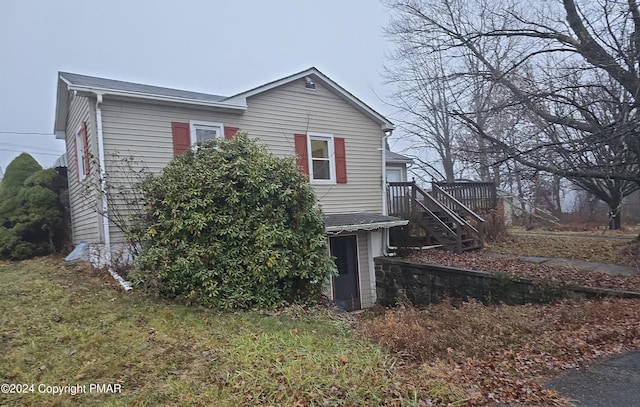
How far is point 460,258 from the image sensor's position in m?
9.75

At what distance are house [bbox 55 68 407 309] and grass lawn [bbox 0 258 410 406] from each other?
261cm

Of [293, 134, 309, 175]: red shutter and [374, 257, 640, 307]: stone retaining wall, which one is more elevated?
[293, 134, 309, 175]: red shutter

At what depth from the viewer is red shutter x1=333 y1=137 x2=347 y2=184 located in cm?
1070

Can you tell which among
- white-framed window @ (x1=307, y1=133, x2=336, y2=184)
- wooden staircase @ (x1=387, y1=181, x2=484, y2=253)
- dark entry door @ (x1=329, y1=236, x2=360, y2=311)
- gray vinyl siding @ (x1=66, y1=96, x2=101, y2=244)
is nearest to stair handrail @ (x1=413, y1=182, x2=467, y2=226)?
wooden staircase @ (x1=387, y1=181, x2=484, y2=253)

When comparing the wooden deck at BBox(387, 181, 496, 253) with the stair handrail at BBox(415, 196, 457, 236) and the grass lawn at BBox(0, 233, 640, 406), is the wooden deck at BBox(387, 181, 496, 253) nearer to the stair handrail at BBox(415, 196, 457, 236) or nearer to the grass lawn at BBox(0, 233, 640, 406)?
the stair handrail at BBox(415, 196, 457, 236)

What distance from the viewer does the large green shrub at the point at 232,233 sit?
5941 millimetres

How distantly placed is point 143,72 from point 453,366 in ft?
123

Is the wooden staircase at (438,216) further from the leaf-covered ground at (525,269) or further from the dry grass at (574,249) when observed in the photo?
the dry grass at (574,249)

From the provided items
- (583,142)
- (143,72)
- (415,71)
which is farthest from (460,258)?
(143,72)

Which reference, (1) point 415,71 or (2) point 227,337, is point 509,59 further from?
(2) point 227,337

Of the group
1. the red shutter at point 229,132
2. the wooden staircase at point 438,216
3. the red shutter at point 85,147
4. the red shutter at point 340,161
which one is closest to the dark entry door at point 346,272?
the red shutter at point 340,161

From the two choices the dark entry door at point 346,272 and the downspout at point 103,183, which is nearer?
the downspout at point 103,183

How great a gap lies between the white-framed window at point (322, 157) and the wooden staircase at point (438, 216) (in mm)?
2323

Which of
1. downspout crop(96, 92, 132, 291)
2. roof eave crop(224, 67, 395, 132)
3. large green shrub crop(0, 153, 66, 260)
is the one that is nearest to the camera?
downspout crop(96, 92, 132, 291)
